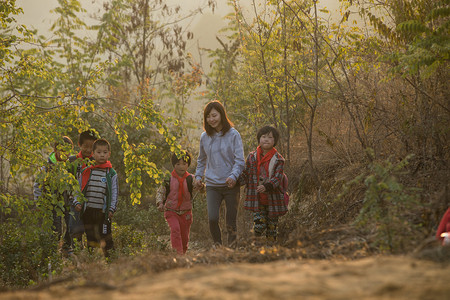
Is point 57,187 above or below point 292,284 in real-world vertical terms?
above

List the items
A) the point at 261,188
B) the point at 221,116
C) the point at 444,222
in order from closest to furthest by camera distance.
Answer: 1. the point at 444,222
2. the point at 261,188
3. the point at 221,116

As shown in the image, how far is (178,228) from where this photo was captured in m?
6.11

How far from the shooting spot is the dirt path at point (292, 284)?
194 cm

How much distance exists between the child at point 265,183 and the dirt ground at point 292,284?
311 cm

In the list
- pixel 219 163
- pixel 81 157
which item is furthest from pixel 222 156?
pixel 81 157

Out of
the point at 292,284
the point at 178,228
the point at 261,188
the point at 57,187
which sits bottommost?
the point at 178,228

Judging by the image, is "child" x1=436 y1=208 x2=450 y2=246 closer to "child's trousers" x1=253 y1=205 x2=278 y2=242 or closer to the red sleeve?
the red sleeve

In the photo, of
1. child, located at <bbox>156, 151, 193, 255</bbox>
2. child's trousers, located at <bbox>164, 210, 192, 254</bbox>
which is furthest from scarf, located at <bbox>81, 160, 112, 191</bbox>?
child's trousers, located at <bbox>164, 210, 192, 254</bbox>

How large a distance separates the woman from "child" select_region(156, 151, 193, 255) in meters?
0.44

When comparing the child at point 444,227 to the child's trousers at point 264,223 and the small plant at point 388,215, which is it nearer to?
the small plant at point 388,215

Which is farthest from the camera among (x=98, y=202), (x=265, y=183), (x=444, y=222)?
(x=98, y=202)

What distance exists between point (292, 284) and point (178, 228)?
4.14 metres

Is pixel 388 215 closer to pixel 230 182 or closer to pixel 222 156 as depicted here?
pixel 230 182

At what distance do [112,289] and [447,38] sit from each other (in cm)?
382
